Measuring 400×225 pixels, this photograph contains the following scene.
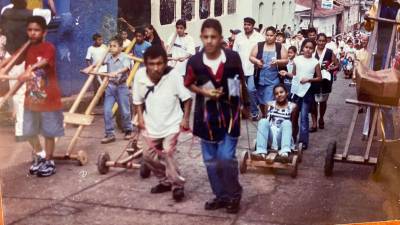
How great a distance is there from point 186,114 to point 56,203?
80cm

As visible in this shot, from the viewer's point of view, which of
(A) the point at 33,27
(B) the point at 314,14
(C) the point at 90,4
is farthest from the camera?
A: (B) the point at 314,14

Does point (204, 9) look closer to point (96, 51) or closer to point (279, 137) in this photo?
point (96, 51)

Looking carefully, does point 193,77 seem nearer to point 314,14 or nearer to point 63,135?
point 63,135

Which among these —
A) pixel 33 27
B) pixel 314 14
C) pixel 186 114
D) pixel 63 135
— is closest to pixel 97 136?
pixel 63 135

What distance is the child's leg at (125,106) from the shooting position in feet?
10.7

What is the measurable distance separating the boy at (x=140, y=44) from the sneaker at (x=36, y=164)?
0.71 metres

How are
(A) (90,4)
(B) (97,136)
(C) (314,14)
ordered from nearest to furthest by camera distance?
(A) (90,4) < (B) (97,136) < (C) (314,14)

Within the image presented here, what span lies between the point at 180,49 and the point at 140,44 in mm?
206

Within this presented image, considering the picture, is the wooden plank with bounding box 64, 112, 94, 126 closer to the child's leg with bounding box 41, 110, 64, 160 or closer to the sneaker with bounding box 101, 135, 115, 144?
the child's leg with bounding box 41, 110, 64, 160

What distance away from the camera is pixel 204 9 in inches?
130

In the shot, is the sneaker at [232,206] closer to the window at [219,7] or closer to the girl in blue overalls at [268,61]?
the girl in blue overalls at [268,61]

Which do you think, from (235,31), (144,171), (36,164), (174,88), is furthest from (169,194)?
(235,31)

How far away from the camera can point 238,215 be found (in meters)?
3.42

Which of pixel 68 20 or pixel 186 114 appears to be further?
pixel 186 114
